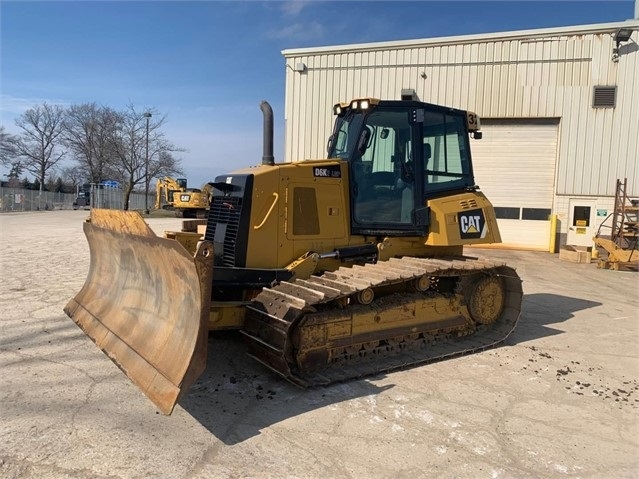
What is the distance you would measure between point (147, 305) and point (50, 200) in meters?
49.2

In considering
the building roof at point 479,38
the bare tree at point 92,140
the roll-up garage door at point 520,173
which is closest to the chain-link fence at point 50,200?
the bare tree at point 92,140

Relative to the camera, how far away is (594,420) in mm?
4066

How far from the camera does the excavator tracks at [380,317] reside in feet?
14.8

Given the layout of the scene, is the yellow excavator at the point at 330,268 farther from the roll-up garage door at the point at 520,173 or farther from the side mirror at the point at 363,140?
the roll-up garage door at the point at 520,173

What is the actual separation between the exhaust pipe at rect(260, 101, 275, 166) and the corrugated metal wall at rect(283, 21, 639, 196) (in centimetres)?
1310

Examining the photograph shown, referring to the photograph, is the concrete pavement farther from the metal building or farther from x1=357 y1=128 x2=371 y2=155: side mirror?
the metal building

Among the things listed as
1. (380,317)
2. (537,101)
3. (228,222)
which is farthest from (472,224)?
(537,101)

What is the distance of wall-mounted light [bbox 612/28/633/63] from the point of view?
1509cm

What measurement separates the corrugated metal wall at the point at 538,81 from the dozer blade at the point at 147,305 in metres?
13.8

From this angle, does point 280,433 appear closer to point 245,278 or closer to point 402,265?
point 245,278

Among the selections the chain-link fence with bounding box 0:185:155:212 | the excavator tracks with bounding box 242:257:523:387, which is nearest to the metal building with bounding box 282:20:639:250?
the excavator tracks with bounding box 242:257:523:387

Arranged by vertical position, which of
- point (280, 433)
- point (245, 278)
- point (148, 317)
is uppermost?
point (245, 278)

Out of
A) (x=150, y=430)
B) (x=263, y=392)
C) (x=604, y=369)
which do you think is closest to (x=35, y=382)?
(x=150, y=430)

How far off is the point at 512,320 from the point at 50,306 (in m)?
6.29
